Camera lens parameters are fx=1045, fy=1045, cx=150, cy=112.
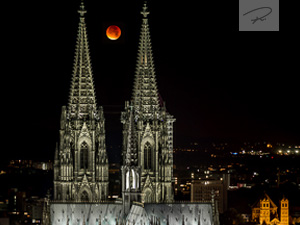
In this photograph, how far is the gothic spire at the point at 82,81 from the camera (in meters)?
63.8

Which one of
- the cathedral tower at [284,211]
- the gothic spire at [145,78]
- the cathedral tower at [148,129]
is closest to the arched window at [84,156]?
the cathedral tower at [148,129]

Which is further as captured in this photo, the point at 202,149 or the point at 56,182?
the point at 202,149

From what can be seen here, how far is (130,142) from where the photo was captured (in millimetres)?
57656

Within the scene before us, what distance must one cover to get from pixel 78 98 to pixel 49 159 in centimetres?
1272

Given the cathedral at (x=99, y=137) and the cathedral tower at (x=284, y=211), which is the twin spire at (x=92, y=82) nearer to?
the cathedral at (x=99, y=137)

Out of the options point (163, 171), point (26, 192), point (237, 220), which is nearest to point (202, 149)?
point (237, 220)

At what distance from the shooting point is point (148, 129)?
211 ft

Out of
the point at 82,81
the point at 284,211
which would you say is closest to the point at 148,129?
the point at 82,81

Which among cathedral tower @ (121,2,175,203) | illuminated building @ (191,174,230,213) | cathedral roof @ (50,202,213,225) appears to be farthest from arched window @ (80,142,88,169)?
illuminated building @ (191,174,230,213)

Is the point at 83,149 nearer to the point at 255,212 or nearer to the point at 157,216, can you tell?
the point at 157,216

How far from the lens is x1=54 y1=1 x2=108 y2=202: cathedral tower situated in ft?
208

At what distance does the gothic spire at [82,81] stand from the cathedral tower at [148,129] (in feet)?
7.92

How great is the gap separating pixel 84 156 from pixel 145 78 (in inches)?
240

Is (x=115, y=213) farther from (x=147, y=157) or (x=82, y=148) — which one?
(x=82, y=148)
